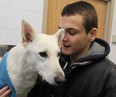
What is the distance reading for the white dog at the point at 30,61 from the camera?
1407mm

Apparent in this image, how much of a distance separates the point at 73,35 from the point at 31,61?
0.29 metres

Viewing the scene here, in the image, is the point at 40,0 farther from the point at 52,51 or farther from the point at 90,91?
the point at 90,91

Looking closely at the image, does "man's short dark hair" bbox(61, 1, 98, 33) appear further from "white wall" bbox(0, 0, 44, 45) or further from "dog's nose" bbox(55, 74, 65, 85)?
"white wall" bbox(0, 0, 44, 45)

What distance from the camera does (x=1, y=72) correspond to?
1.54 meters

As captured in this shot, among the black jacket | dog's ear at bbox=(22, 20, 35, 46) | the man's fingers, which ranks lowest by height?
the man's fingers

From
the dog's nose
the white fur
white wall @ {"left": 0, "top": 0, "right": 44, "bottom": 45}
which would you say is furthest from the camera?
white wall @ {"left": 0, "top": 0, "right": 44, "bottom": 45}

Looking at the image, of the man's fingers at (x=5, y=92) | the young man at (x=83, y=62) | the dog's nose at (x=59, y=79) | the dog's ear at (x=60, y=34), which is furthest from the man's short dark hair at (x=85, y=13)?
the man's fingers at (x=5, y=92)

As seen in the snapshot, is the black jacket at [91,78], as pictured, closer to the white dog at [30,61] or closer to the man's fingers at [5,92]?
the white dog at [30,61]

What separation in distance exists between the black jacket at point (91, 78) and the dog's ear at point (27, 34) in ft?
0.95

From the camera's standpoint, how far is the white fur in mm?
1404

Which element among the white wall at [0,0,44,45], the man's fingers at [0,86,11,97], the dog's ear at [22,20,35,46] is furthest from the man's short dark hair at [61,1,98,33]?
the white wall at [0,0,44,45]

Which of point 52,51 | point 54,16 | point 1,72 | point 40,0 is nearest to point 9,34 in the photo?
point 40,0

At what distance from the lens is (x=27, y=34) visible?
1.47m

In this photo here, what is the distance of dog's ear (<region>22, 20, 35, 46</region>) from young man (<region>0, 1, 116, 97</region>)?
19 cm
